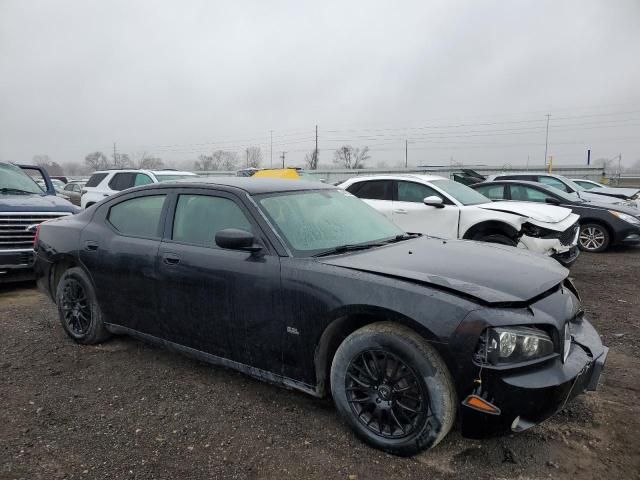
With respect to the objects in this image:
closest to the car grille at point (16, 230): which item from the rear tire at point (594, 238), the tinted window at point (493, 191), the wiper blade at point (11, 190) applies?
A: the wiper blade at point (11, 190)

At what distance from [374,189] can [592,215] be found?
480cm

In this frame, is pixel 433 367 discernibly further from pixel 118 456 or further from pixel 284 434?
pixel 118 456

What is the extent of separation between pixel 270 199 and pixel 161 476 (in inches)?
73.3

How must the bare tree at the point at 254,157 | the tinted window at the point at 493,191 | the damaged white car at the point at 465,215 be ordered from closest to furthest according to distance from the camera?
the damaged white car at the point at 465,215, the tinted window at the point at 493,191, the bare tree at the point at 254,157

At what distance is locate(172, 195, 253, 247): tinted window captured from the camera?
3422 millimetres

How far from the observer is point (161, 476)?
8.32 feet

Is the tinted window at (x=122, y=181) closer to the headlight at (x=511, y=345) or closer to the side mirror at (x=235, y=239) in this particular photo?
the side mirror at (x=235, y=239)

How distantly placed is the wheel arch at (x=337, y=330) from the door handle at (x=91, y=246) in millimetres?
2375

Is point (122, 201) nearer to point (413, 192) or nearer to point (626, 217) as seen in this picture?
point (413, 192)

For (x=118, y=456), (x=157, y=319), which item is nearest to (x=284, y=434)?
(x=118, y=456)

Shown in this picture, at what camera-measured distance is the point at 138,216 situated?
403cm

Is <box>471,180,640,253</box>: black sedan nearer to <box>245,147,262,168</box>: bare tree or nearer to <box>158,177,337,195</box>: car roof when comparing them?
<box>158,177,337,195</box>: car roof

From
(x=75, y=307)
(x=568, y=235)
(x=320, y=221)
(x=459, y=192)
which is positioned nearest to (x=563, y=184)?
(x=459, y=192)

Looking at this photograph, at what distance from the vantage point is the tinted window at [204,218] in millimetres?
3422
